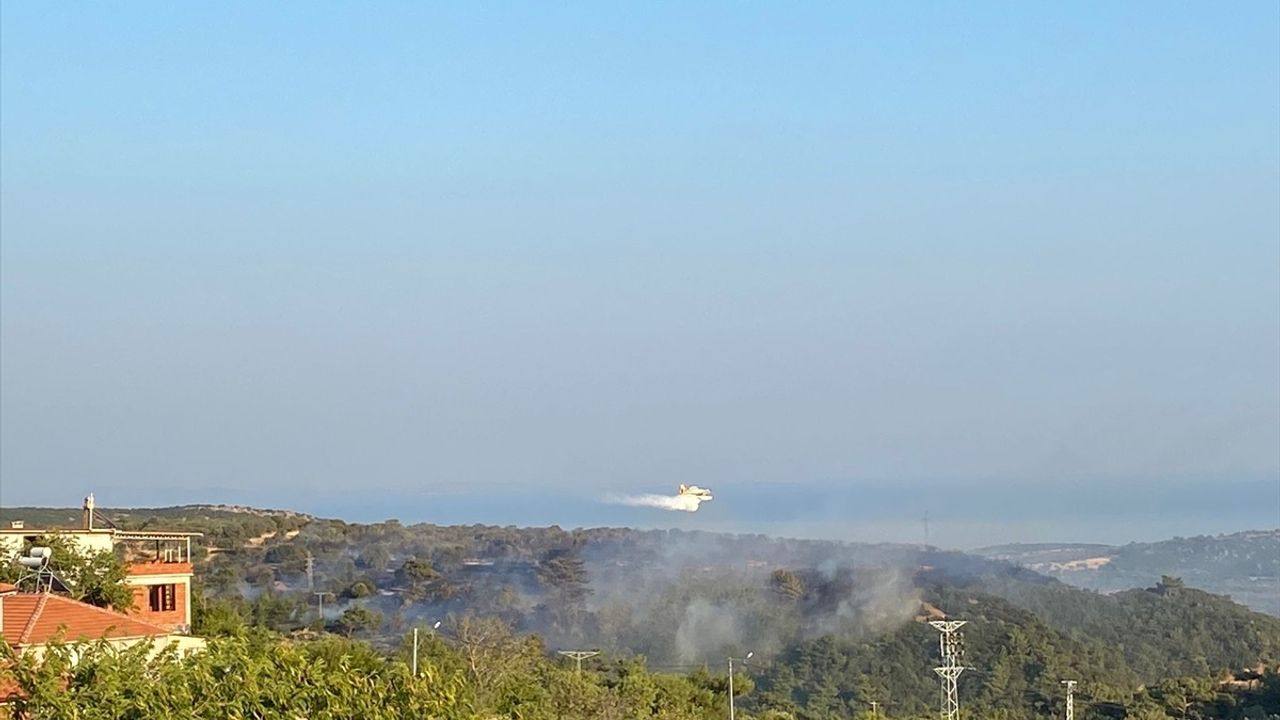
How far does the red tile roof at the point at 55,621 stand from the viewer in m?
34.7

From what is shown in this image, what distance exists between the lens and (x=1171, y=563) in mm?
175250

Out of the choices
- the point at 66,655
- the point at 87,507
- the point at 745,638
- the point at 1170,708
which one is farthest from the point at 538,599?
the point at 66,655

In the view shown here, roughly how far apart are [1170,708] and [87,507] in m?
43.5

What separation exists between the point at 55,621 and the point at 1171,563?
155m

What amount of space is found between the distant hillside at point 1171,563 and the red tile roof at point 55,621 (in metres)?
131

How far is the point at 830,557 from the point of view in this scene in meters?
127

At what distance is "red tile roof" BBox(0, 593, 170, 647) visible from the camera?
34656mm

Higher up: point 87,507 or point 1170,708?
point 87,507

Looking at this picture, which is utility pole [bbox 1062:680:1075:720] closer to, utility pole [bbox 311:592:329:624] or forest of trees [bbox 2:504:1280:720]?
forest of trees [bbox 2:504:1280:720]

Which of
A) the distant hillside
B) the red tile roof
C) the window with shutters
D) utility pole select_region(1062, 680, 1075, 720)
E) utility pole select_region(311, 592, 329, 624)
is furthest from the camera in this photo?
the distant hillside

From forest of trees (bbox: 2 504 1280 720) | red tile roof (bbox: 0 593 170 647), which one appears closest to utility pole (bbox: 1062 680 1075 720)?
forest of trees (bbox: 2 504 1280 720)

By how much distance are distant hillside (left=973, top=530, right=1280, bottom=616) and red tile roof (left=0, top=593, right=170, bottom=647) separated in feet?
429

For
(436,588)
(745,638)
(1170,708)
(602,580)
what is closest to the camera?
(1170,708)

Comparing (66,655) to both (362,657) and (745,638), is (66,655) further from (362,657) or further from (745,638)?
(745,638)
